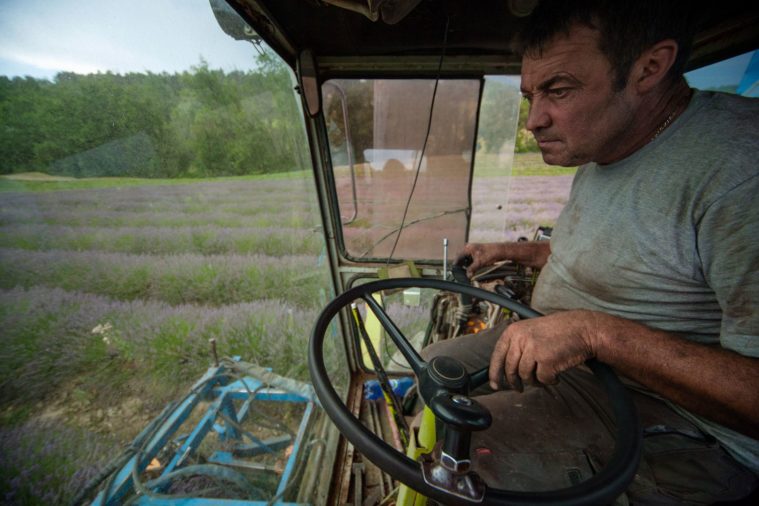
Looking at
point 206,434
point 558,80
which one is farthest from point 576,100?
point 206,434

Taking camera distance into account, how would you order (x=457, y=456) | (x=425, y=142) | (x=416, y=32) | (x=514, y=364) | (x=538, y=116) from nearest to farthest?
(x=457, y=456)
(x=514, y=364)
(x=538, y=116)
(x=416, y=32)
(x=425, y=142)

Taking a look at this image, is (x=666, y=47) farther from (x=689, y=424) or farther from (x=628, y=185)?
(x=689, y=424)

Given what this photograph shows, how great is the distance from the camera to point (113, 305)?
850mm

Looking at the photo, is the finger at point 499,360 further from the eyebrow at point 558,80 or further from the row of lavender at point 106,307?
the row of lavender at point 106,307

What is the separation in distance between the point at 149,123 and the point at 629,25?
1462mm

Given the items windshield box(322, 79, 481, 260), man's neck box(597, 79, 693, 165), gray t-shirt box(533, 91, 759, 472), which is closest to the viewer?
gray t-shirt box(533, 91, 759, 472)

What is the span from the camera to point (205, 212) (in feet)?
4.20

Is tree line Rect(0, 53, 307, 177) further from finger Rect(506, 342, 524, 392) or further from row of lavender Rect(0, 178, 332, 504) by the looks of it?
finger Rect(506, 342, 524, 392)

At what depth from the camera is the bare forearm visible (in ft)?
2.22

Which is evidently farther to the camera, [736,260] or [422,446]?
[422,446]

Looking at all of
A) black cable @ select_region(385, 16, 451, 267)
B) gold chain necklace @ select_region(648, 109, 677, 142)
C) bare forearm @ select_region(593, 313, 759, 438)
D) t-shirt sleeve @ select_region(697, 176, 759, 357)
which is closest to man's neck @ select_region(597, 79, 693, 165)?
gold chain necklace @ select_region(648, 109, 677, 142)

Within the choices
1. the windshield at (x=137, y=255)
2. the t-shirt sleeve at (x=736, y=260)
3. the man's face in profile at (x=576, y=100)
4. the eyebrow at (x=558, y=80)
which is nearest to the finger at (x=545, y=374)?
the t-shirt sleeve at (x=736, y=260)

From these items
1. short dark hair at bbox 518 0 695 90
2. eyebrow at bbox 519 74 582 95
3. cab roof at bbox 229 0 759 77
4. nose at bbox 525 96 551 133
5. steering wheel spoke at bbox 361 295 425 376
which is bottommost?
steering wheel spoke at bbox 361 295 425 376

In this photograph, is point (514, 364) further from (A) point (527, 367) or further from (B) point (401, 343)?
(B) point (401, 343)
